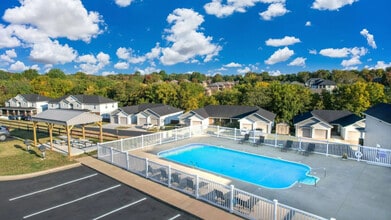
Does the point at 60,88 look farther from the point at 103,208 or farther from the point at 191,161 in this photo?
the point at 103,208

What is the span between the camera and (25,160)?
1619 cm

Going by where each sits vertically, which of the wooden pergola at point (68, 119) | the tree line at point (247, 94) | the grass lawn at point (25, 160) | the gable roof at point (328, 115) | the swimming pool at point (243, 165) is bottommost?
the swimming pool at point (243, 165)

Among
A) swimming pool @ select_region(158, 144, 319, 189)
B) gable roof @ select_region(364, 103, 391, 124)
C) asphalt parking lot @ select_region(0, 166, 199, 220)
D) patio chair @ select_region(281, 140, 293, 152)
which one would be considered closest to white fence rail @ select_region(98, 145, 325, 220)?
asphalt parking lot @ select_region(0, 166, 199, 220)

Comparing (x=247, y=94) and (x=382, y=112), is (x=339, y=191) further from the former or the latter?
(x=247, y=94)

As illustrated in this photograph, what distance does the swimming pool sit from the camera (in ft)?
47.2

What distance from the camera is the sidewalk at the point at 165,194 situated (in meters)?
9.12

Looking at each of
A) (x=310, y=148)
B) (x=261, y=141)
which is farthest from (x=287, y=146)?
(x=261, y=141)

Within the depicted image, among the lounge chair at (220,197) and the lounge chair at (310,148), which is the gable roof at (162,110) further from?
the lounge chair at (220,197)

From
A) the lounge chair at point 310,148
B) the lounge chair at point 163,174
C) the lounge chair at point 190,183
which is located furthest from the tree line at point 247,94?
the lounge chair at point 190,183

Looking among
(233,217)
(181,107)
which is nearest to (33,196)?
(233,217)

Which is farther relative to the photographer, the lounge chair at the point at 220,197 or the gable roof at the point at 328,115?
the gable roof at the point at 328,115

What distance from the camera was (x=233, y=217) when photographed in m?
8.84

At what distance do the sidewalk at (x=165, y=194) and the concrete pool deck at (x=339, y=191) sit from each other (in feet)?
9.82

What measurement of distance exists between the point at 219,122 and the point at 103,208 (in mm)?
28771
